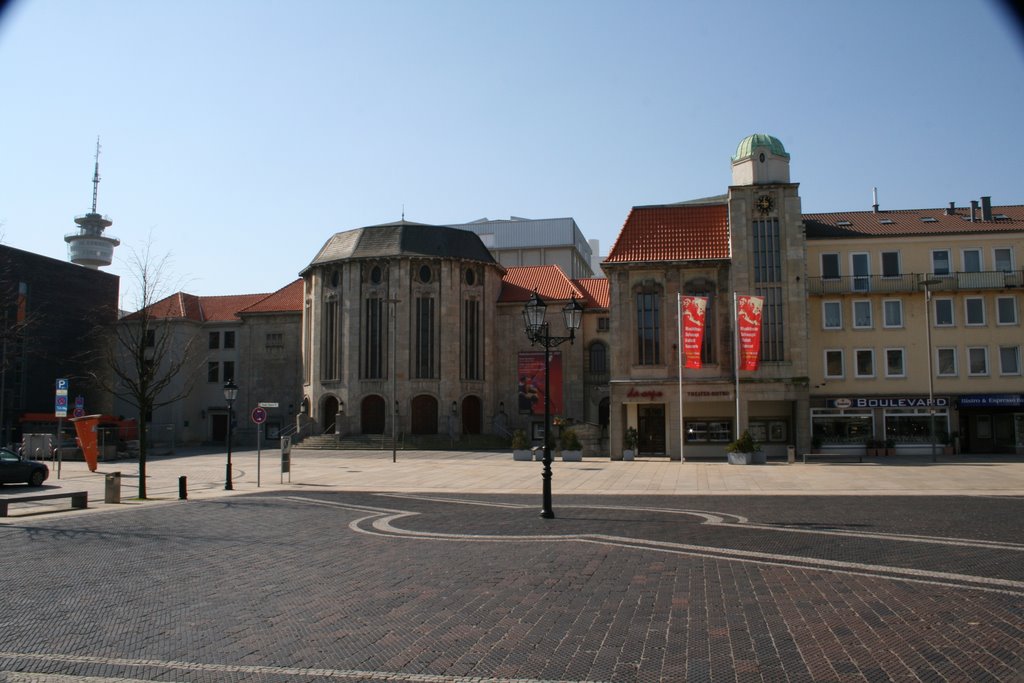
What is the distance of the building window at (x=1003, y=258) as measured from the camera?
45.7 metres

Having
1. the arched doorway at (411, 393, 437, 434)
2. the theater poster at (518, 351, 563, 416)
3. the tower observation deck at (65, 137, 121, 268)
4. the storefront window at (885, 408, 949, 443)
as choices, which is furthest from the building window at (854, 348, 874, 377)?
the tower observation deck at (65, 137, 121, 268)

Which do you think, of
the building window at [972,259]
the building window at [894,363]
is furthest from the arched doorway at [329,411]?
the building window at [972,259]

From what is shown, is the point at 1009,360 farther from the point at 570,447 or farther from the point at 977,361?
the point at 570,447

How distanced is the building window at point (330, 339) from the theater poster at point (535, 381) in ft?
47.8

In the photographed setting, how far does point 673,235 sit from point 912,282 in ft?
43.9

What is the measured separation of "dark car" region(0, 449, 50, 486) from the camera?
2809 centimetres

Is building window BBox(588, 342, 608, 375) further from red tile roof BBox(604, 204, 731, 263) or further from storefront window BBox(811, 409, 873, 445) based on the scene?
storefront window BBox(811, 409, 873, 445)

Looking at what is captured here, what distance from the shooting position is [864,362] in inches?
1825

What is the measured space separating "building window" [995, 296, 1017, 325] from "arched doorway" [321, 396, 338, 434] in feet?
149

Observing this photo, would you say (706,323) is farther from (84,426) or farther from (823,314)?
(84,426)

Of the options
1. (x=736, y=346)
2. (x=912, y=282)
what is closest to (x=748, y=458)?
(x=736, y=346)

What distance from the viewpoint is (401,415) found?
62375 mm

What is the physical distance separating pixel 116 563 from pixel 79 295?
6779 centimetres

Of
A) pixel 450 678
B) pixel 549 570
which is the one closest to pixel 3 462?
pixel 549 570
